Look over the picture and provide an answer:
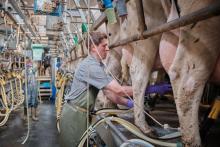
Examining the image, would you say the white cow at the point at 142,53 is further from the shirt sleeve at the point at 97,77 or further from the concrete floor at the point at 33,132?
the concrete floor at the point at 33,132

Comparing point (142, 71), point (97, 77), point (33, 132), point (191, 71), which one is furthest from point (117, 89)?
point (33, 132)

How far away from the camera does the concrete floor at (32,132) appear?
6.07 metres

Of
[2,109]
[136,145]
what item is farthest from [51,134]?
[136,145]

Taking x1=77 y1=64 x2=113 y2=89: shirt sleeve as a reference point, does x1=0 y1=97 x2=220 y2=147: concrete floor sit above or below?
below

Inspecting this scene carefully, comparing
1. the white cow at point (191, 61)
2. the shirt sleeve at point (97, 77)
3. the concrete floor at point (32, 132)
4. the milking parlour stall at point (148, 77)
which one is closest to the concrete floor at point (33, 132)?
the concrete floor at point (32, 132)

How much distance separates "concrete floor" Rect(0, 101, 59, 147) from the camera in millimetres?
6066

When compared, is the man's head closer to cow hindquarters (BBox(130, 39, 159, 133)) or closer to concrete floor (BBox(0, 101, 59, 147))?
cow hindquarters (BBox(130, 39, 159, 133))

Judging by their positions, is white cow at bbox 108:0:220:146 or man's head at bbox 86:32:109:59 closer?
white cow at bbox 108:0:220:146

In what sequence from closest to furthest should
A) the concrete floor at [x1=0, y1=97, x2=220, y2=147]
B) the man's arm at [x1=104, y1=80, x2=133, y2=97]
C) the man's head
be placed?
the man's arm at [x1=104, y1=80, x2=133, y2=97] < the man's head < the concrete floor at [x1=0, y1=97, x2=220, y2=147]

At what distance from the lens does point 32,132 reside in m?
7.02

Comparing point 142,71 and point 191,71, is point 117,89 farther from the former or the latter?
point 191,71

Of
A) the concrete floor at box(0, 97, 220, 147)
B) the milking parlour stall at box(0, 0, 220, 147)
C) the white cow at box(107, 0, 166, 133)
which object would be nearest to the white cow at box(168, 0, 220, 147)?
the milking parlour stall at box(0, 0, 220, 147)

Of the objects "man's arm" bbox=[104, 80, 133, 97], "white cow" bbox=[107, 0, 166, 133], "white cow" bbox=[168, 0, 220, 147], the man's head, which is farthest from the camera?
the man's head

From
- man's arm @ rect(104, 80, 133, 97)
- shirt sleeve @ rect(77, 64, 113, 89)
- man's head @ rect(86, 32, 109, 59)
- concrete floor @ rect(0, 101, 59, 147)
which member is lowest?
concrete floor @ rect(0, 101, 59, 147)
